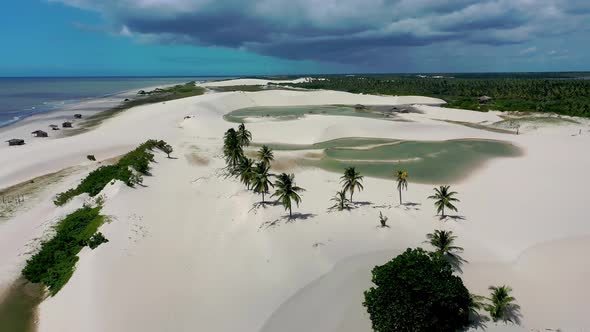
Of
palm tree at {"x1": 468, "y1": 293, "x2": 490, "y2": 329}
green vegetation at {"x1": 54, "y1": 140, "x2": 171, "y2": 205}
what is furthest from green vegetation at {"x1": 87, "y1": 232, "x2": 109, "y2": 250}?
palm tree at {"x1": 468, "y1": 293, "x2": 490, "y2": 329}

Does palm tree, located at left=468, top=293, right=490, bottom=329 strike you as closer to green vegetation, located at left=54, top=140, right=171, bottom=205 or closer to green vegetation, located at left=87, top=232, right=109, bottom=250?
green vegetation, located at left=87, top=232, right=109, bottom=250

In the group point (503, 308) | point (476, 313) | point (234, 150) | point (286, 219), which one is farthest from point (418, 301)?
point (234, 150)

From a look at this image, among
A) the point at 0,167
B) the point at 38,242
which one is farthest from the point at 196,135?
the point at 38,242

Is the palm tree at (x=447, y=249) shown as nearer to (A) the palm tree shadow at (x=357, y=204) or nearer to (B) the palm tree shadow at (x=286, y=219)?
(A) the palm tree shadow at (x=357, y=204)

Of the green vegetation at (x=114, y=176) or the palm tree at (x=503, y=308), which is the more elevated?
the green vegetation at (x=114, y=176)

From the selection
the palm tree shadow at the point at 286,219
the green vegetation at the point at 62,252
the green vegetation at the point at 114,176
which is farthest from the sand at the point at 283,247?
the green vegetation at the point at 114,176

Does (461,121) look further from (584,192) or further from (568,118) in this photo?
(584,192)
